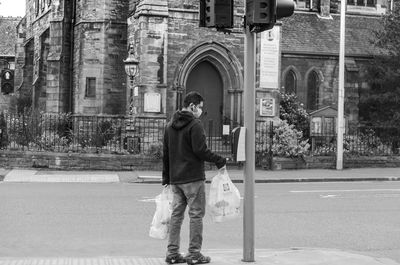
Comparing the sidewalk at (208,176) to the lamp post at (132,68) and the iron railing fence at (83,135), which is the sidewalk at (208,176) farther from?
the lamp post at (132,68)

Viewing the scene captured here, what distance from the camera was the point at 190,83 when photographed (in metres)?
27.4

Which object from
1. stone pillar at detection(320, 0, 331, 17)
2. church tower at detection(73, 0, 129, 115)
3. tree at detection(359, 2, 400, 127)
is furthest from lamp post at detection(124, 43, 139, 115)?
stone pillar at detection(320, 0, 331, 17)

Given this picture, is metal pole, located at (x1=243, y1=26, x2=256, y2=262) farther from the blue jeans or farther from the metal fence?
the metal fence

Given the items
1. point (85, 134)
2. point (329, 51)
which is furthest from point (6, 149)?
point (329, 51)

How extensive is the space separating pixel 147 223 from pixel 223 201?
140 inches

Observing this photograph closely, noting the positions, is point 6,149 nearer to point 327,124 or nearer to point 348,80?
point 327,124

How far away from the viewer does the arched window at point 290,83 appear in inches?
1335

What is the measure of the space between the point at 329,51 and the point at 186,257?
91.4ft

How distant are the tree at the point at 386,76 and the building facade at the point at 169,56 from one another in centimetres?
128

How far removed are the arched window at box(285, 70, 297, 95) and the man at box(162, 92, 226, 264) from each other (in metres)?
26.7

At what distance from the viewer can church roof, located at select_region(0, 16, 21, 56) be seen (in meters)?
60.1

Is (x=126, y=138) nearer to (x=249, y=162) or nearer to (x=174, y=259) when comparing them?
(x=174, y=259)

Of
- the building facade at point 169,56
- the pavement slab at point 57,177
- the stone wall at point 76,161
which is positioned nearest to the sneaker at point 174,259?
the pavement slab at point 57,177

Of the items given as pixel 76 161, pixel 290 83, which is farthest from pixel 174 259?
pixel 290 83
